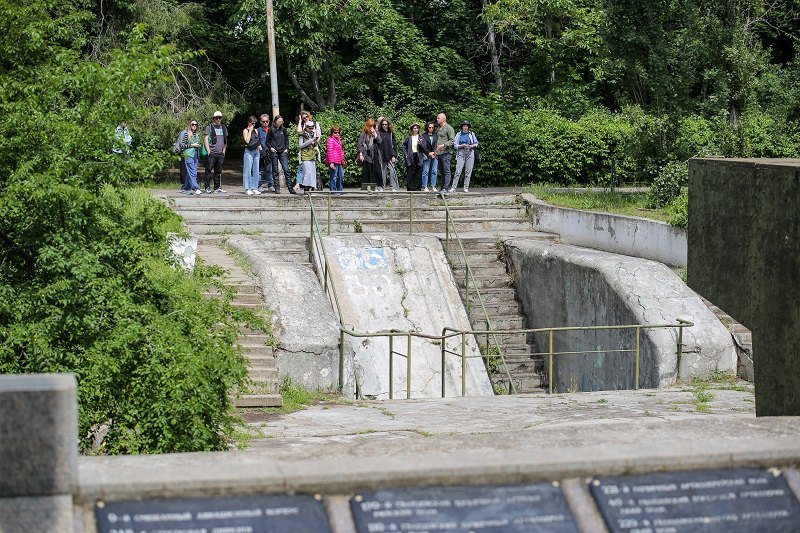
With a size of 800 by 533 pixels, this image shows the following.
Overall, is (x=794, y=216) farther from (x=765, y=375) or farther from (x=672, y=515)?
(x=672, y=515)

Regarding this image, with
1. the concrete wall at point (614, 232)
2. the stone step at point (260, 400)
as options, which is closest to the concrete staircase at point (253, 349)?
the stone step at point (260, 400)

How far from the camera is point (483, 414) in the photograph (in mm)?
12727

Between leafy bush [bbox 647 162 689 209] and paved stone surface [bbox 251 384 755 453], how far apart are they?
286 inches

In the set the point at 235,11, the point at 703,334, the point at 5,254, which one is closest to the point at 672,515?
the point at 5,254

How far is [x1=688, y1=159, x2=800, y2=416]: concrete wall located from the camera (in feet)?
24.1

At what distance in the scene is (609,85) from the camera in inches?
1334

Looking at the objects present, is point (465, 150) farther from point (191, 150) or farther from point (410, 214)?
point (191, 150)

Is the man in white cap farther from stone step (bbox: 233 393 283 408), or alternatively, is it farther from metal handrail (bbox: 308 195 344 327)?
stone step (bbox: 233 393 283 408)

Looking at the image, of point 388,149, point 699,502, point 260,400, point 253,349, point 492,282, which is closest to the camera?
point 699,502

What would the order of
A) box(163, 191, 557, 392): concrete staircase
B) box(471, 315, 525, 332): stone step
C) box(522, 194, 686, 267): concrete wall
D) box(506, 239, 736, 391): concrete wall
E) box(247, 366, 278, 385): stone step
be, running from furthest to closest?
box(163, 191, 557, 392): concrete staircase, box(471, 315, 525, 332): stone step, box(522, 194, 686, 267): concrete wall, box(506, 239, 736, 391): concrete wall, box(247, 366, 278, 385): stone step

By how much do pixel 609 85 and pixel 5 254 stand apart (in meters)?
25.9

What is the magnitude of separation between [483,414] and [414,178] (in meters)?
13.3

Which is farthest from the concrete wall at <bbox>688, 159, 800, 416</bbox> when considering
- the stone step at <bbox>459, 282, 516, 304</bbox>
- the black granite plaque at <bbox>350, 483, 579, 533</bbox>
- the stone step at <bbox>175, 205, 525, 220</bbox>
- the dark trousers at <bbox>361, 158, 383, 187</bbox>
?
the dark trousers at <bbox>361, 158, 383, 187</bbox>

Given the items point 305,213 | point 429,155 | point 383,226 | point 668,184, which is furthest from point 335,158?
point 668,184
